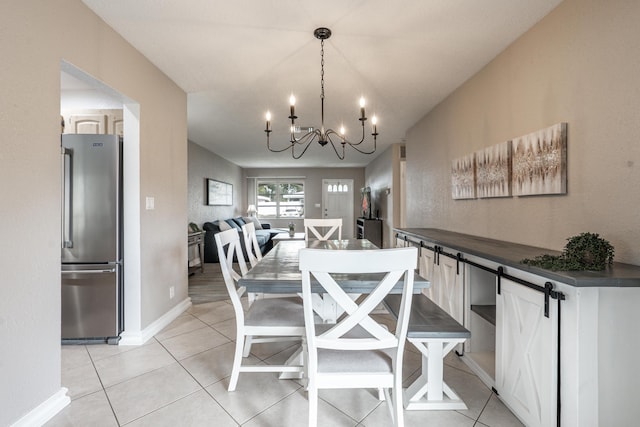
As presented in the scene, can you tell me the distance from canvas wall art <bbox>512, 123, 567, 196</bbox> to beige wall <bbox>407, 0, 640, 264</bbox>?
5 centimetres

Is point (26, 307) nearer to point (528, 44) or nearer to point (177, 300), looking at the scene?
point (177, 300)

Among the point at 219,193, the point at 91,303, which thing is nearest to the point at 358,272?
the point at 91,303

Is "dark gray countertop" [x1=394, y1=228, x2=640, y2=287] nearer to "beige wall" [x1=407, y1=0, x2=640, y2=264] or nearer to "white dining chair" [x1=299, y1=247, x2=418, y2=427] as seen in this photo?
"beige wall" [x1=407, y1=0, x2=640, y2=264]

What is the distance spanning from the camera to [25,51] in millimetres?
1551

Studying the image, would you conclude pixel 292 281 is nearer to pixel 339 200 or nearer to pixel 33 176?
pixel 33 176

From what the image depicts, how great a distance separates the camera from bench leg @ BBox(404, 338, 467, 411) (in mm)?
1715

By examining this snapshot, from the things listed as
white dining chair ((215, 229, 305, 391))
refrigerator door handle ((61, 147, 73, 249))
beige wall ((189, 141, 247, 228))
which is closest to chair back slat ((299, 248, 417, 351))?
white dining chair ((215, 229, 305, 391))

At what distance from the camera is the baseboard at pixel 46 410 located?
5.00 ft

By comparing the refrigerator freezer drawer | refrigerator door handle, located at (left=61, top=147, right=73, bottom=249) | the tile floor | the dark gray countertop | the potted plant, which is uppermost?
refrigerator door handle, located at (left=61, top=147, right=73, bottom=249)

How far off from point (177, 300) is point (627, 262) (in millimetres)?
3577

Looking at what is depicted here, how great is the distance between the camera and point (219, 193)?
736 centimetres

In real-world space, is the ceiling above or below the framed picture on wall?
above

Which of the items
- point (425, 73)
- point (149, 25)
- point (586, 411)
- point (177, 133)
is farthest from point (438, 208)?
point (149, 25)

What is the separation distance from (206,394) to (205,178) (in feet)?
17.6
